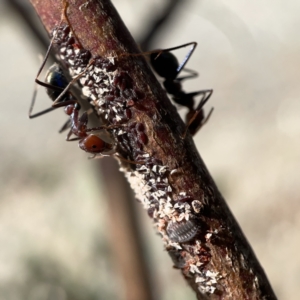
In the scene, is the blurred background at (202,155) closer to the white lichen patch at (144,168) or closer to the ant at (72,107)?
the ant at (72,107)

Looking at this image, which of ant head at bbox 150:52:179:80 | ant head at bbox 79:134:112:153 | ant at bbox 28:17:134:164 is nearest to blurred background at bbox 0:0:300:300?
ant head at bbox 150:52:179:80

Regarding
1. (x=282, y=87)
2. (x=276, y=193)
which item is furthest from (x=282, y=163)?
(x=282, y=87)

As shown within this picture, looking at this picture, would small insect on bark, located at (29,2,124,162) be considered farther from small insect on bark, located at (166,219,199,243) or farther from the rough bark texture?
small insect on bark, located at (166,219,199,243)

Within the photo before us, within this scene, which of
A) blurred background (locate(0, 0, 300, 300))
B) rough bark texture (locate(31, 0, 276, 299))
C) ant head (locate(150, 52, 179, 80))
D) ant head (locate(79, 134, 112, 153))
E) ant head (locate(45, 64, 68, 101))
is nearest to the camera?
rough bark texture (locate(31, 0, 276, 299))

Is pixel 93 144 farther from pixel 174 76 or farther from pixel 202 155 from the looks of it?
pixel 202 155

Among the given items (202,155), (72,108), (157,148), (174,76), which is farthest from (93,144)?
(202,155)

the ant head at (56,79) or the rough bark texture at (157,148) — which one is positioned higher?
the rough bark texture at (157,148)

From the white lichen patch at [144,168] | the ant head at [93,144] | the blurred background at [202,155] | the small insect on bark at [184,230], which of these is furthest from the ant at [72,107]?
the blurred background at [202,155]
